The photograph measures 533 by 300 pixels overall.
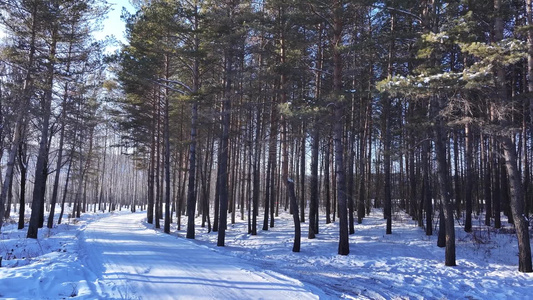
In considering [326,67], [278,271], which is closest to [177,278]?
[278,271]

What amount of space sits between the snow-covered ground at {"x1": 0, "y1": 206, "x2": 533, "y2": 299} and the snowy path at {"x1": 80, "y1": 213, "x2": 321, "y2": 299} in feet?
0.06

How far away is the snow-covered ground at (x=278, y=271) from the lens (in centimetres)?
596

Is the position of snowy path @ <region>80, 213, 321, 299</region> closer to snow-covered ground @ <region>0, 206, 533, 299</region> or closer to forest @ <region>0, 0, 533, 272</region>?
snow-covered ground @ <region>0, 206, 533, 299</region>

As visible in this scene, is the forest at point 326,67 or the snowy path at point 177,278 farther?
the forest at point 326,67

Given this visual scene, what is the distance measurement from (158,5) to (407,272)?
46.8 ft

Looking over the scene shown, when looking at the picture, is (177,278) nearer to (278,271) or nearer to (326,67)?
(278,271)

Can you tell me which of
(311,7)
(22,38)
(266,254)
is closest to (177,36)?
(22,38)

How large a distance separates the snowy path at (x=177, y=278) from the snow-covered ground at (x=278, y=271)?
19 mm

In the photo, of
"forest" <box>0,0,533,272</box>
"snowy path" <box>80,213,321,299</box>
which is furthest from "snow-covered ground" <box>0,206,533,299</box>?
"forest" <box>0,0,533,272</box>

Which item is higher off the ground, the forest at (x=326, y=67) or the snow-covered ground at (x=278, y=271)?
the forest at (x=326, y=67)

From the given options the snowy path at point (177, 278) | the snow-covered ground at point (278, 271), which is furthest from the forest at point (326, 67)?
the snowy path at point (177, 278)

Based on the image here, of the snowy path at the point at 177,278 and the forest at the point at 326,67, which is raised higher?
the forest at the point at 326,67

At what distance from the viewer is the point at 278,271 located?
349 inches

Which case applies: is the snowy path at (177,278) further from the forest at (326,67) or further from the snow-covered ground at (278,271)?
the forest at (326,67)
